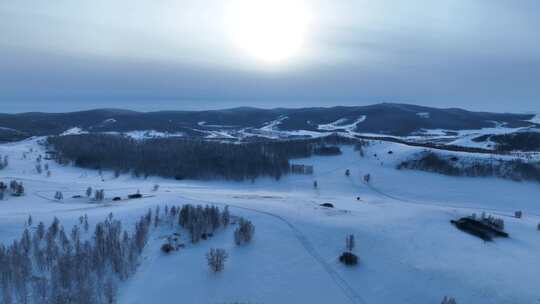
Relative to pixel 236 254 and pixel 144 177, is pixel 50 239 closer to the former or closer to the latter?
pixel 236 254

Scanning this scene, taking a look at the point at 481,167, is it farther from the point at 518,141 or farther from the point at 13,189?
the point at 13,189

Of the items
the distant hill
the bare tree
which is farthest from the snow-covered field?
the distant hill

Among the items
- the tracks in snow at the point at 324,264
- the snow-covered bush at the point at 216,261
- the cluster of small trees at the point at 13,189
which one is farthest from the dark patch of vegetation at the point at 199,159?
the snow-covered bush at the point at 216,261

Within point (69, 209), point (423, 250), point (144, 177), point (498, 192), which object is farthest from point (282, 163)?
point (423, 250)

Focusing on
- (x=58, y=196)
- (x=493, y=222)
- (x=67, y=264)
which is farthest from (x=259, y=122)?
(x=67, y=264)

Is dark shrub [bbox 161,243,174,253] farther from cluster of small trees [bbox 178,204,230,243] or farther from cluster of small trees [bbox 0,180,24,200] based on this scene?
cluster of small trees [bbox 0,180,24,200]
